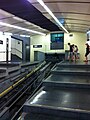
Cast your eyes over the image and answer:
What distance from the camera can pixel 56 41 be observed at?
1992 cm

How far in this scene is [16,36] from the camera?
56.2 feet

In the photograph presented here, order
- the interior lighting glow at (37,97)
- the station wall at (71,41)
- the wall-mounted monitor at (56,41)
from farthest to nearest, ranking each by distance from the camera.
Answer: the wall-mounted monitor at (56,41)
the station wall at (71,41)
the interior lighting glow at (37,97)

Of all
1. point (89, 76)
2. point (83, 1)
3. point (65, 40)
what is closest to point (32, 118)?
point (89, 76)

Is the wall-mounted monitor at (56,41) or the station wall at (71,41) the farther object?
the wall-mounted monitor at (56,41)

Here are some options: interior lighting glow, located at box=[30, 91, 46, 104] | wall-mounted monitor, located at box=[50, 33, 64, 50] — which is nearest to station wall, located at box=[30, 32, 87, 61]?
wall-mounted monitor, located at box=[50, 33, 64, 50]

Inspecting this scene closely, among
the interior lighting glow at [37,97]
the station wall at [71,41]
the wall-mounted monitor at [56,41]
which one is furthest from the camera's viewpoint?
the wall-mounted monitor at [56,41]

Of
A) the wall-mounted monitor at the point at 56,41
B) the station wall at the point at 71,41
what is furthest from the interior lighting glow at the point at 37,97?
the wall-mounted monitor at the point at 56,41

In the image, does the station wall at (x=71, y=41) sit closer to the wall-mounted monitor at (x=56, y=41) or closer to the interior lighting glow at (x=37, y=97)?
the wall-mounted monitor at (x=56, y=41)

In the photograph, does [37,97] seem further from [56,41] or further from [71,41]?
[56,41]

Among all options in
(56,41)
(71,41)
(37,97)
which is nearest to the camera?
(37,97)

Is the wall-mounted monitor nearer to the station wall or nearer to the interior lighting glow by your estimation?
the station wall

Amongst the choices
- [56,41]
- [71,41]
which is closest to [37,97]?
[71,41]

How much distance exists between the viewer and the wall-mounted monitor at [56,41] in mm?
18844

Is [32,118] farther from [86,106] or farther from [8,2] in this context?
[8,2]
